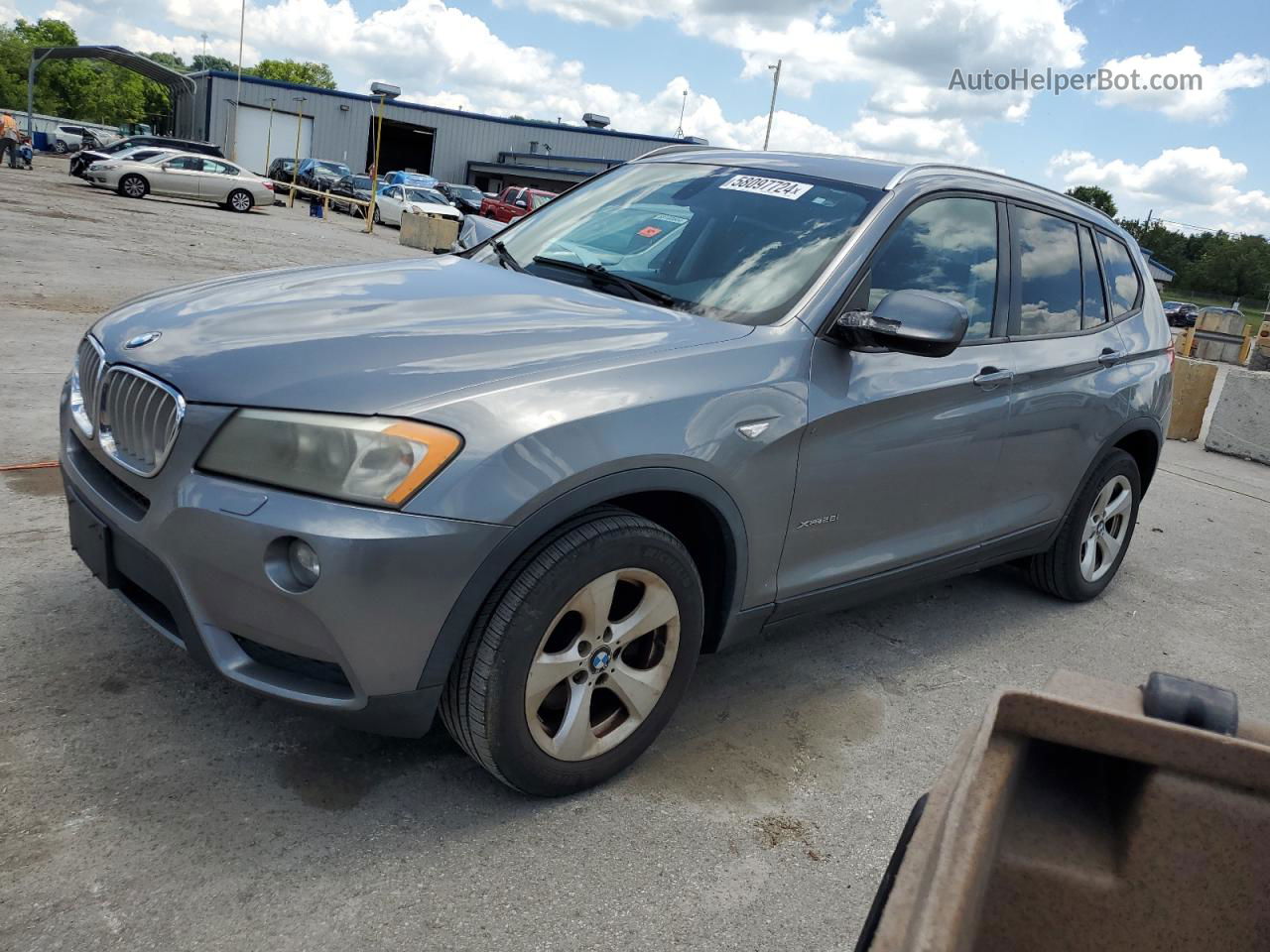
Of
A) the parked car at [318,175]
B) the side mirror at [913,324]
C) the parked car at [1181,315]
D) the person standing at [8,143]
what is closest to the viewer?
the side mirror at [913,324]

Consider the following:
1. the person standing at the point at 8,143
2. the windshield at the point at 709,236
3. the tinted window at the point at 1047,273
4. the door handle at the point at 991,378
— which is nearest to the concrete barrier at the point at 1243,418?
the tinted window at the point at 1047,273

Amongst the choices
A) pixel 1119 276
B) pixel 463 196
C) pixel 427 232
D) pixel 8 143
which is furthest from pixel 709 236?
pixel 8 143

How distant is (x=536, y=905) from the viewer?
247cm

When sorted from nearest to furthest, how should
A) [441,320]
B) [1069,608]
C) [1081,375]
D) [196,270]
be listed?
[441,320] → [1081,375] → [1069,608] → [196,270]

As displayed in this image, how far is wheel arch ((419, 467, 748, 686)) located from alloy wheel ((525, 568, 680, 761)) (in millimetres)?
205

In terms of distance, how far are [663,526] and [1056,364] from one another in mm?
2030

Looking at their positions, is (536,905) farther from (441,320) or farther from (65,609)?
(65,609)

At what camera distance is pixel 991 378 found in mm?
3859

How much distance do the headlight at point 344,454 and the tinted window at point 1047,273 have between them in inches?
103

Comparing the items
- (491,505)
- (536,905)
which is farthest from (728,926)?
(491,505)

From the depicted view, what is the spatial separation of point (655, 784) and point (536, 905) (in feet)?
2.11

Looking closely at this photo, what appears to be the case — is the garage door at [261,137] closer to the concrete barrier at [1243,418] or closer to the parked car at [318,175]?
the parked car at [318,175]

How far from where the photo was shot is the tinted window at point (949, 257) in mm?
3539

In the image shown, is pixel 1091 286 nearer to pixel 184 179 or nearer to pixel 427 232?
pixel 427 232
